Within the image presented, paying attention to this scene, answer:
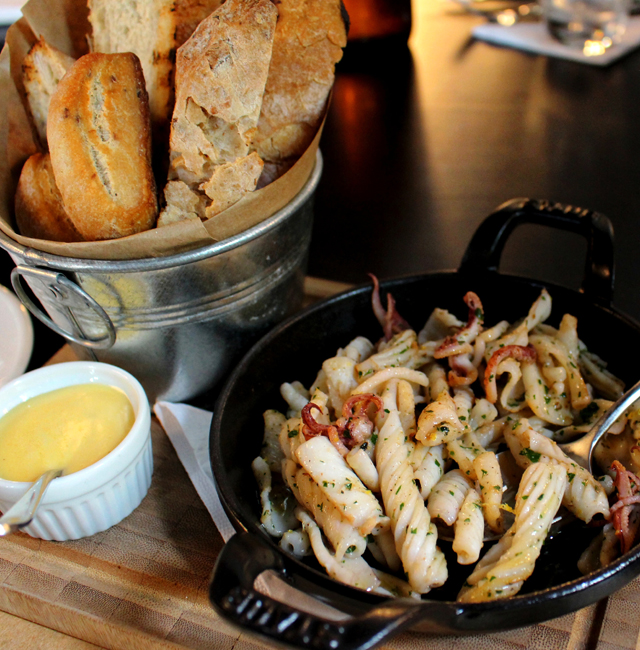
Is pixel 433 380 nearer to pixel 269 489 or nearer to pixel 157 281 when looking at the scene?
pixel 269 489

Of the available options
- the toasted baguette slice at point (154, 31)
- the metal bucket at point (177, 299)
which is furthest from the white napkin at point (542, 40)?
the toasted baguette slice at point (154, 31)

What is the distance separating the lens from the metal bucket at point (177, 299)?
1128 mm

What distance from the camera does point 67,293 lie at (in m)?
1.15

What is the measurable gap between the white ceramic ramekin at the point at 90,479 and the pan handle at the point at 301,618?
365 mm

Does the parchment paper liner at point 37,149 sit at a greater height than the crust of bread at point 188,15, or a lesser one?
lesser

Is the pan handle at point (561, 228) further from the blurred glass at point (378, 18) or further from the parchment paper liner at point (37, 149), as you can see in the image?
the blurred glass at point (378, 18)

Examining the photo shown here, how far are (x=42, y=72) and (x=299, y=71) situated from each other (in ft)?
1.82

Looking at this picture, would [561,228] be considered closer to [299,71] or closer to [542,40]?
[299,71]

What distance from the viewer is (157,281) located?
3.74 ft

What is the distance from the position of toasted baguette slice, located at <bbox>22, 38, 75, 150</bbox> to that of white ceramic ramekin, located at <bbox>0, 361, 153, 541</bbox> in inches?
22.4

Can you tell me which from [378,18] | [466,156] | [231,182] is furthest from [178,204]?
[378,18]

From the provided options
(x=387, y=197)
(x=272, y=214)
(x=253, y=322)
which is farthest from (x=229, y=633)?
(x=387, y=197)

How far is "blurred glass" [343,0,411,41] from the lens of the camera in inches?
105

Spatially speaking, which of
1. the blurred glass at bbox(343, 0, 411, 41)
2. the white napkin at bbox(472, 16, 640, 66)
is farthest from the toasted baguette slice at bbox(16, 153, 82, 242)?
the white napkin at bbox(472, 16, 640, 66)
